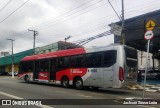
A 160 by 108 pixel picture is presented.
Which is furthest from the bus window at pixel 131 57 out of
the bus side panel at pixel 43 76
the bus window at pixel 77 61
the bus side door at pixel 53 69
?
the bus side panel at pixel 43 76

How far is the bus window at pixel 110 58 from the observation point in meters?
18.3

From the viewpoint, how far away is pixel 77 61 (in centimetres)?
2150

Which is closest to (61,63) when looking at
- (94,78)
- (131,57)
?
(94,78)

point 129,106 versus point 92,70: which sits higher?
point 92,70

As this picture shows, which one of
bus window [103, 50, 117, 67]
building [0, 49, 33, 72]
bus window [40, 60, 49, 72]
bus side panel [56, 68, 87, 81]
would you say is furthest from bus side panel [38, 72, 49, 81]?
building [0, 49, 33, 72]

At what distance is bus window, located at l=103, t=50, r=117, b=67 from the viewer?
18297 millimetres

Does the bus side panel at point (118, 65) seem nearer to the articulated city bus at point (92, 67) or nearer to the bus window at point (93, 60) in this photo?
the articulated city bus at point (92, 67)

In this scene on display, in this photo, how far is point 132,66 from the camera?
19203 millimetres

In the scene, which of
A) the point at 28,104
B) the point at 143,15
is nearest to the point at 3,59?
the point at 143,15

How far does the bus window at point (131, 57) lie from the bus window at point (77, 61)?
3658 millimetres

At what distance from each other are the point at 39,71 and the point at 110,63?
9679mm

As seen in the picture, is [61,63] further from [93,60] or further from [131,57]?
[131,57]

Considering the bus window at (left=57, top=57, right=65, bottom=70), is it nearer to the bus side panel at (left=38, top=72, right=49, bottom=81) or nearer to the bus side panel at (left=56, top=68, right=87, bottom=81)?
the bus side panel at (left=56, top=68, right=87, bottom=81)

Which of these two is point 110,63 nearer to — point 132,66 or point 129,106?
point 132,66
